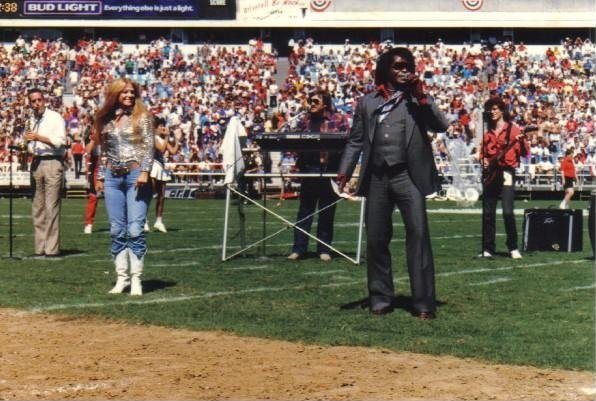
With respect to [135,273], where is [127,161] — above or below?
above

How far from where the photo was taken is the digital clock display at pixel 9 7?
213 feet

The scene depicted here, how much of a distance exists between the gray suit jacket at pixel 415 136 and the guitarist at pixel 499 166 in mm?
5516

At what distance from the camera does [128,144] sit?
11.5 m

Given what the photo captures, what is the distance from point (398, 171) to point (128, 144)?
279cm

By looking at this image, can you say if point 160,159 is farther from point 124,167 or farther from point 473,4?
point 473,4

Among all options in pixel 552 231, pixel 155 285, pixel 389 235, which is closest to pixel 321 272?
pixel 155 285

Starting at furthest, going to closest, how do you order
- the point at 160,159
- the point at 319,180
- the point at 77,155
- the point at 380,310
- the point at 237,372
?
1. the point at 77,155
2. the point at 160,159
3. the point at 319,180
4. the point at 380,310
5. the point at 237,372

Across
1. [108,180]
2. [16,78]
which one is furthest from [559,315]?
[16,78]

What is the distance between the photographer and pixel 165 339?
8828 millimetres

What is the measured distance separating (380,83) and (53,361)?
12.7 feet

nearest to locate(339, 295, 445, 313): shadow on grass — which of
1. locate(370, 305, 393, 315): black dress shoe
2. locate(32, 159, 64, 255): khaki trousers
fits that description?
locate(370, 305, 393, 315): black dress shoe

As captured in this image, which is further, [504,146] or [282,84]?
[282,84]

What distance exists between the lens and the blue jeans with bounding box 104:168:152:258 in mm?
11570

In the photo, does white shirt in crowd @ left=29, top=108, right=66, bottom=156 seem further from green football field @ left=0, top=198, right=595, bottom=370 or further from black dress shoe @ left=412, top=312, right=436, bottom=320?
black dress shoe @ left=412, top=312, right=436, bottom=320
